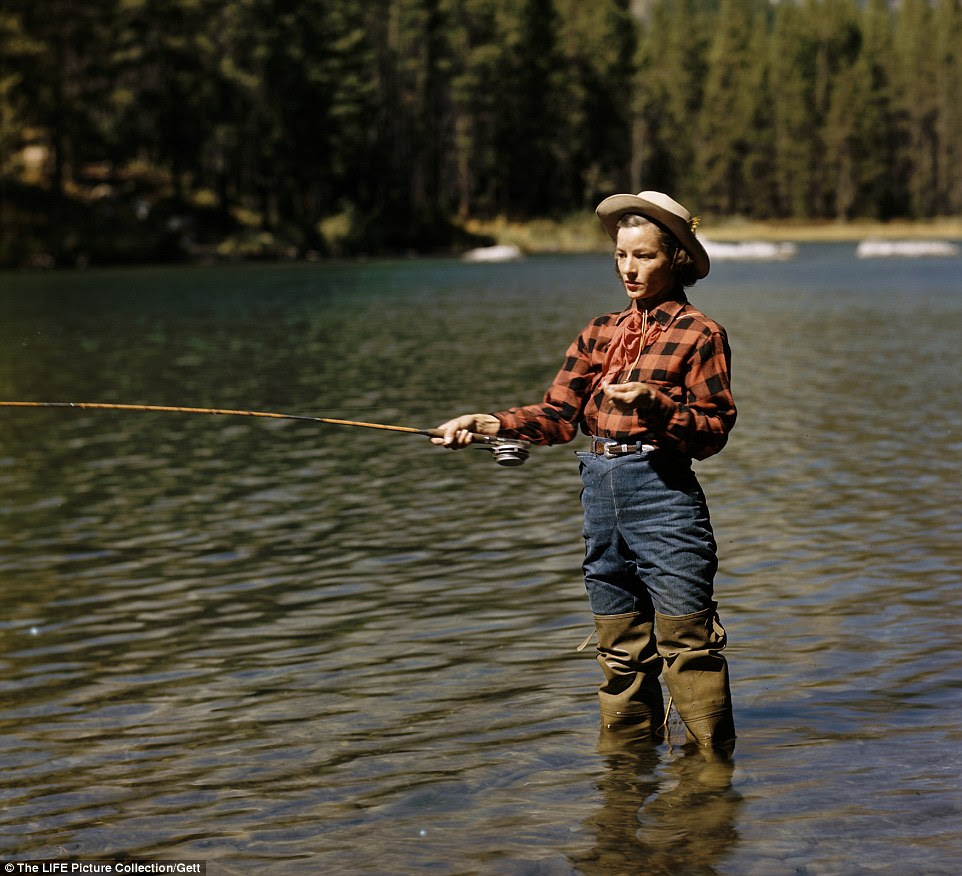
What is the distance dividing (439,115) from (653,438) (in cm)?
11357

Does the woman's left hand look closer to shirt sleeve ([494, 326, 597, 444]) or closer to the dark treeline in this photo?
shirt sleeve ([494, 326, 597, 444])

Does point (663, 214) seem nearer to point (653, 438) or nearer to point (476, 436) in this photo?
point (653, 438)

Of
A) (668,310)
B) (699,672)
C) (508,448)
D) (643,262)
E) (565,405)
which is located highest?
(643,262)

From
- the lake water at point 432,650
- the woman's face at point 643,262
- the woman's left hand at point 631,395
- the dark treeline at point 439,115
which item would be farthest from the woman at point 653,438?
the dark treeline at point 439,115

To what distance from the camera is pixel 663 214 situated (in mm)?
5453

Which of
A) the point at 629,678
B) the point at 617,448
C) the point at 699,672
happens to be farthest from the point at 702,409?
the point at 629,678

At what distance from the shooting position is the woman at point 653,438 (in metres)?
5.47

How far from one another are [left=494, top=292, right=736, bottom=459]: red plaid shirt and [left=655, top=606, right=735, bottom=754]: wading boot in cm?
68

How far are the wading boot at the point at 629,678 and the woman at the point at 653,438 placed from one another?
12 mm

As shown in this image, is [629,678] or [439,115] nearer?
[629,678]

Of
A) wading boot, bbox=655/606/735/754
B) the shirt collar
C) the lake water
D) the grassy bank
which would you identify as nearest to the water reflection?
the lake water

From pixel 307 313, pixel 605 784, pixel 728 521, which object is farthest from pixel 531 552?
pixel 307 313

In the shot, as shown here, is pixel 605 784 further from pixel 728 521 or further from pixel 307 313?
pixel 307 313

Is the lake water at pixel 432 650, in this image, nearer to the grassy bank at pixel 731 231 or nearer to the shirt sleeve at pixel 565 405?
the shirt sleeve at pixel 565 405
